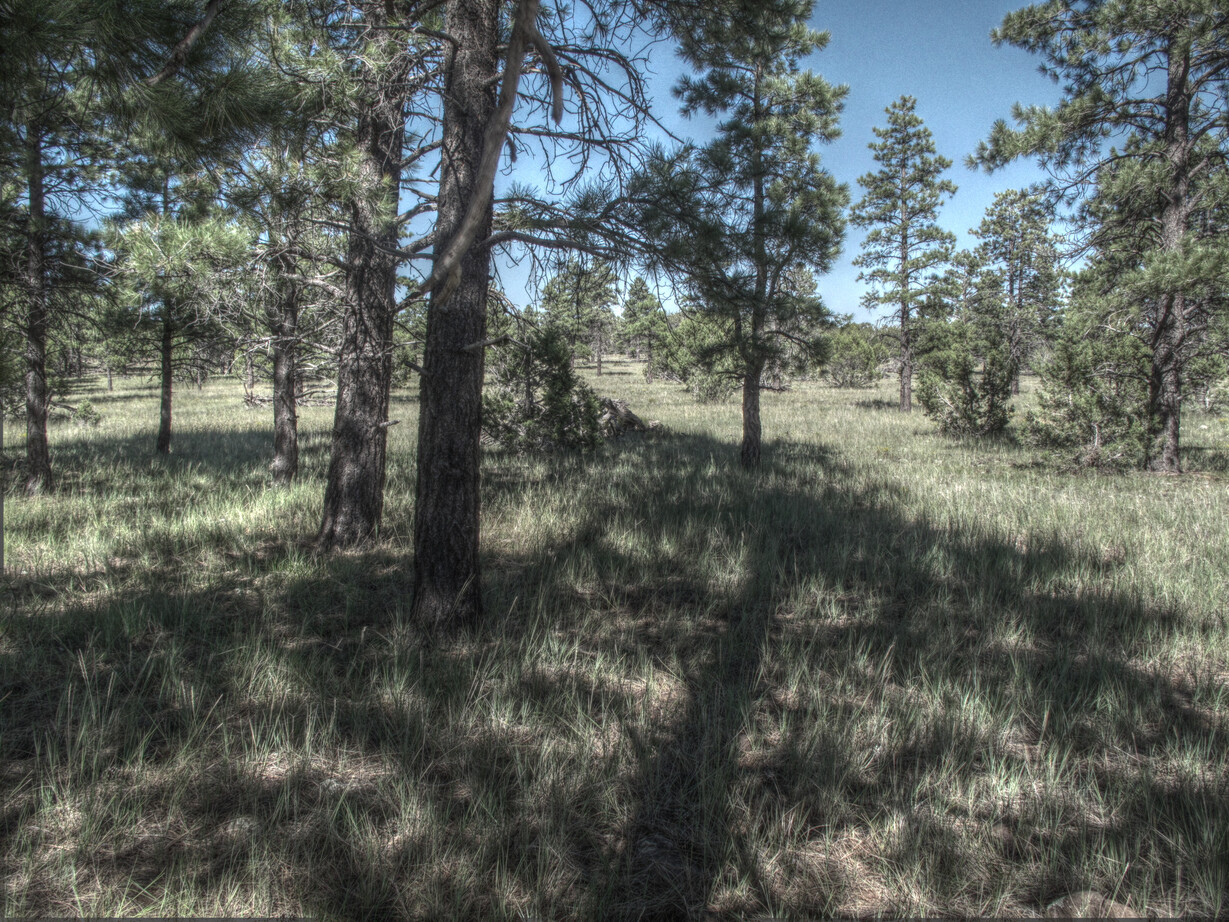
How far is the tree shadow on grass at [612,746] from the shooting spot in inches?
81.0

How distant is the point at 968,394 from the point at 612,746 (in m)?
15.0

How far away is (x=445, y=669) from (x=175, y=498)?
6.14 meters

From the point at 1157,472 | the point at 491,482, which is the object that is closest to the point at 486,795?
the point at 491,482

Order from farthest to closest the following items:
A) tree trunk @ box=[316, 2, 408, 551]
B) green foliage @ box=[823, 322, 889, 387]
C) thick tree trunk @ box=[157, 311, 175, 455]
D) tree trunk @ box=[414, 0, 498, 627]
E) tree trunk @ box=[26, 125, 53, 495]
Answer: green foliage @ box=[823, 322, 889, 387] < thick tree trunk @ box=[157, 311, 175, 455] < tree trunk @ box=[26, 125, 53, 495] < tree trunk @ box=[316, 2, 408, 551] < tree trunk @ box=[414, 0, 498, 627]

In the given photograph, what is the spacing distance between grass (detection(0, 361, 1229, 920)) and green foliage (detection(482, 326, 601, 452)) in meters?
4.79

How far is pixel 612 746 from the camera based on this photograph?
279 cm

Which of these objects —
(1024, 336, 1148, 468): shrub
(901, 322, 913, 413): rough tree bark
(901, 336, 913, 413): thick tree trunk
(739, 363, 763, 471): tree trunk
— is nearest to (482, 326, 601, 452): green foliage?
(739, 363, 763, 471): tree trunk

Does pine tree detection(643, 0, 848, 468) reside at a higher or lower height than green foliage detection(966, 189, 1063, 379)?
lower

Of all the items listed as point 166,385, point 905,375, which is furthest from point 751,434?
point 905,375

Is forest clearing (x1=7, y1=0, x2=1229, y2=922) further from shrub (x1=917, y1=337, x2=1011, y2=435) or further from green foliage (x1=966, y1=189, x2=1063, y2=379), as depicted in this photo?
green foliage (x1=966, y1=189, x2=1063, y2=379)

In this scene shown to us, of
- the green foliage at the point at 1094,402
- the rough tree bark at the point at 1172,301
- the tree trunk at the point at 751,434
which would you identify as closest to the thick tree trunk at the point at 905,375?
the green foliage at the point at 1094,402

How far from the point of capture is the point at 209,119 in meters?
3.21

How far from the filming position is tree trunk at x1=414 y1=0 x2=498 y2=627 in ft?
12.4

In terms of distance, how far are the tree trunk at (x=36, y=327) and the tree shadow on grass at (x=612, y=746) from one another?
16.2 ft
